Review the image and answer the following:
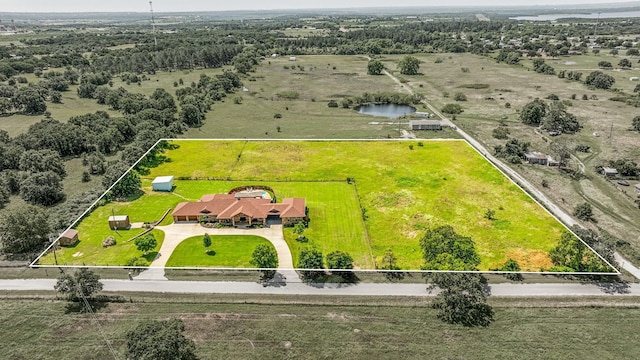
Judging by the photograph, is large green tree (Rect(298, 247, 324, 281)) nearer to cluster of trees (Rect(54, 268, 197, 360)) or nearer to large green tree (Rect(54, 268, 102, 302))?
cluster of trees (Rect(54, 268, 197, 360))

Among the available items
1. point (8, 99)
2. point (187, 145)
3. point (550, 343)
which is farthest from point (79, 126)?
point (550, 343)

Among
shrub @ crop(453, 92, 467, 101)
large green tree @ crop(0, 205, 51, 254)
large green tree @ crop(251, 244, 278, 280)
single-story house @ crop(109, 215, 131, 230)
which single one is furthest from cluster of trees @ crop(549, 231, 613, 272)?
shrub @ crop(453, 92, 467, 101)

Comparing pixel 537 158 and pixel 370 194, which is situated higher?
pixel 537 158

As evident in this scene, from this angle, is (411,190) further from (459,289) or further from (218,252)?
(218,252)

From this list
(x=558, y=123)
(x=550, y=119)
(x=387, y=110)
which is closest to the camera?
(x=550, y=119)

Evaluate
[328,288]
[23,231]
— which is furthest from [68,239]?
[328,288]

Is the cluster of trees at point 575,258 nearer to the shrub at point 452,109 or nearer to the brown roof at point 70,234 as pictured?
the brown roof at point 70,234
